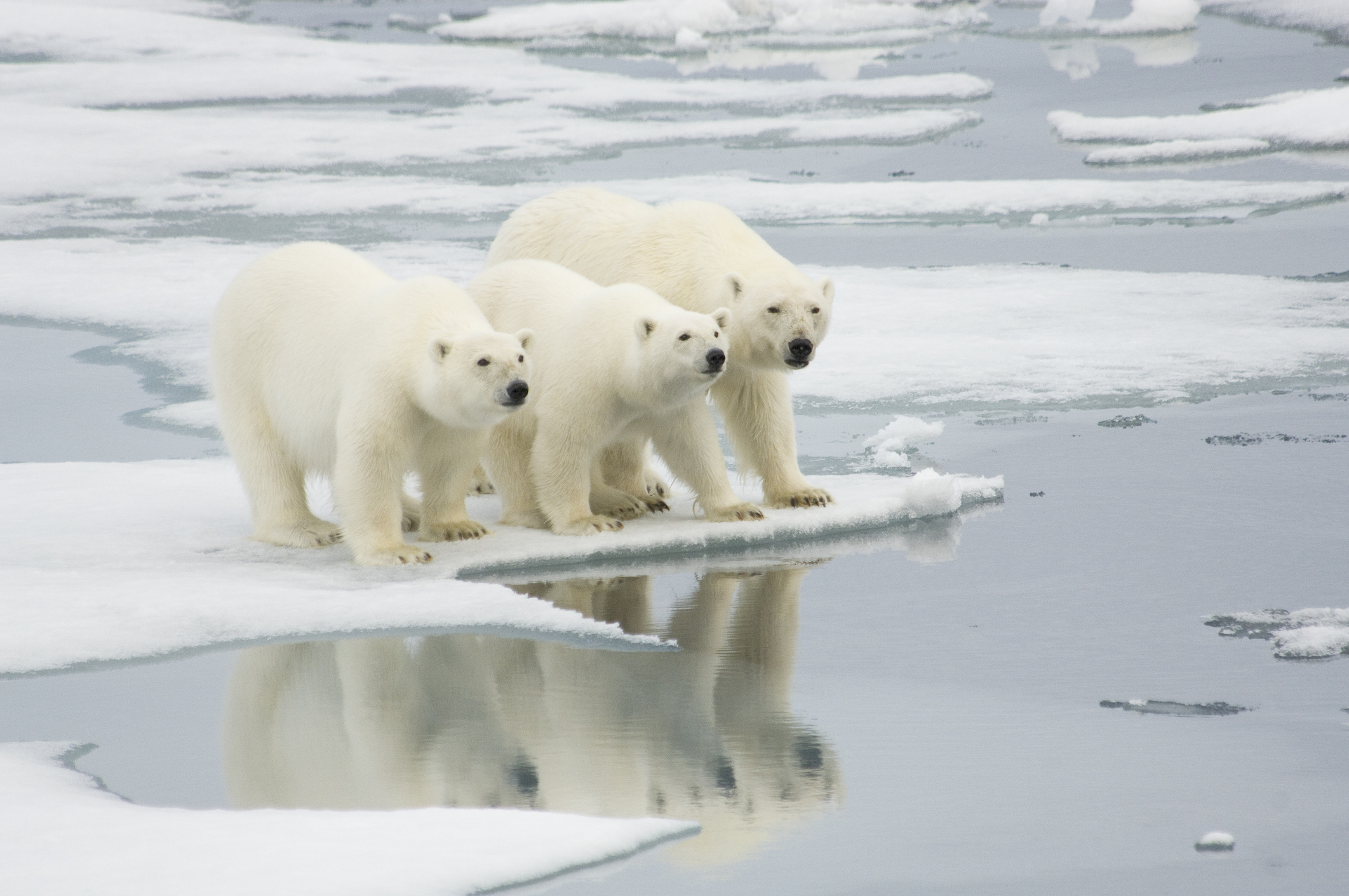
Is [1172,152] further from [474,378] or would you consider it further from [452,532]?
[474,378]

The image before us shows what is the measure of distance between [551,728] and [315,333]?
7.04 feet

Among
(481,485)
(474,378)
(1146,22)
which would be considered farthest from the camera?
(1146,22)

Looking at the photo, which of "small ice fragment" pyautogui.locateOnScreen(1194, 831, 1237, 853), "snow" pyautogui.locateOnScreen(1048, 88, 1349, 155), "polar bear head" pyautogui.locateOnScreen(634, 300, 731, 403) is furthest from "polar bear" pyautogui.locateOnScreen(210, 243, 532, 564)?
"snow" pyautogui.locateOnScreen(1048, 88, 1349, 155)

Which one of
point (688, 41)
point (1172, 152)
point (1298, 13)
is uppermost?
point (1298, 13)

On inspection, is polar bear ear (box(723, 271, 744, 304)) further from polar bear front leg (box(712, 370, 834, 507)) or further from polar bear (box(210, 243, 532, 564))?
polar bear (box(210, 243, 532, 564))

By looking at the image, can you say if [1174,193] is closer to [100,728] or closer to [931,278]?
[931,278]

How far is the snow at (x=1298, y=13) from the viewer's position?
2089cm

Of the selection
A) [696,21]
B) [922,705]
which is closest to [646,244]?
[922,705]

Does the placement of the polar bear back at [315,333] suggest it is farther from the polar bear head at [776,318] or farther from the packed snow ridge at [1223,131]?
the packed snow ridge at [1223,131]

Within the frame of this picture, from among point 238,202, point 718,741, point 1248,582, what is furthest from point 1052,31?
point 718,741

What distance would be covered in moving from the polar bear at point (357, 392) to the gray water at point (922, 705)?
0.56 meters

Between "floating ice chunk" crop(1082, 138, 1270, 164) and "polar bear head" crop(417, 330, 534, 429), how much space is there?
9.55m

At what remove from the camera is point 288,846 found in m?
2.82

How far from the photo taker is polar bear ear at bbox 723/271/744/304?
5371mm
